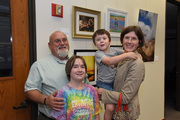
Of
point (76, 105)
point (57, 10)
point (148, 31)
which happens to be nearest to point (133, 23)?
point (148, 31)

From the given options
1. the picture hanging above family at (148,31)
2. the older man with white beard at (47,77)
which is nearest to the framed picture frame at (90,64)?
the older man with white beard at (47,77)

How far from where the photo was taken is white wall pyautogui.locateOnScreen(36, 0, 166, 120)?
175 centimetres

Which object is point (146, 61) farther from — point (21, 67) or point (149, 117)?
point (21, 67)

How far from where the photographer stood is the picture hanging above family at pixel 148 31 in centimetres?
284

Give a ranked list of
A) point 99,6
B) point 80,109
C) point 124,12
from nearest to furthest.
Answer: point 80,109, point 99,6, point 124,12

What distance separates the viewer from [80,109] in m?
1.28

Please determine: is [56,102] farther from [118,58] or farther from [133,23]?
[133,23]

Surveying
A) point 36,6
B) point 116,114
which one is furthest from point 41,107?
point 36,6

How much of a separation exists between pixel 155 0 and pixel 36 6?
100 inches

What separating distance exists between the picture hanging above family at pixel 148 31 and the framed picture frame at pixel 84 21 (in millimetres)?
1002

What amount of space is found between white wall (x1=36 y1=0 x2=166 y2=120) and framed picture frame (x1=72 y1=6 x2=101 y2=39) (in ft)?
0.21

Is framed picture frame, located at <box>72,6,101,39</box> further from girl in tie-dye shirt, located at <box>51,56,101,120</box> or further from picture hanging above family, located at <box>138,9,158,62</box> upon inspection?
picture hanging above family, located at <box>138,9,158,62</box>

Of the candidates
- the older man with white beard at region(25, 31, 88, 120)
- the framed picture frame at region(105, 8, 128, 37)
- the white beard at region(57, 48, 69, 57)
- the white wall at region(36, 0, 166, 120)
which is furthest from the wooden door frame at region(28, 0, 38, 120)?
the framed picture frame at region(105, 8, 128, 37)

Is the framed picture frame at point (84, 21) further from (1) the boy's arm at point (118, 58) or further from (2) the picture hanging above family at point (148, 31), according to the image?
(2) the picture hanging above family at point (148, 31)
